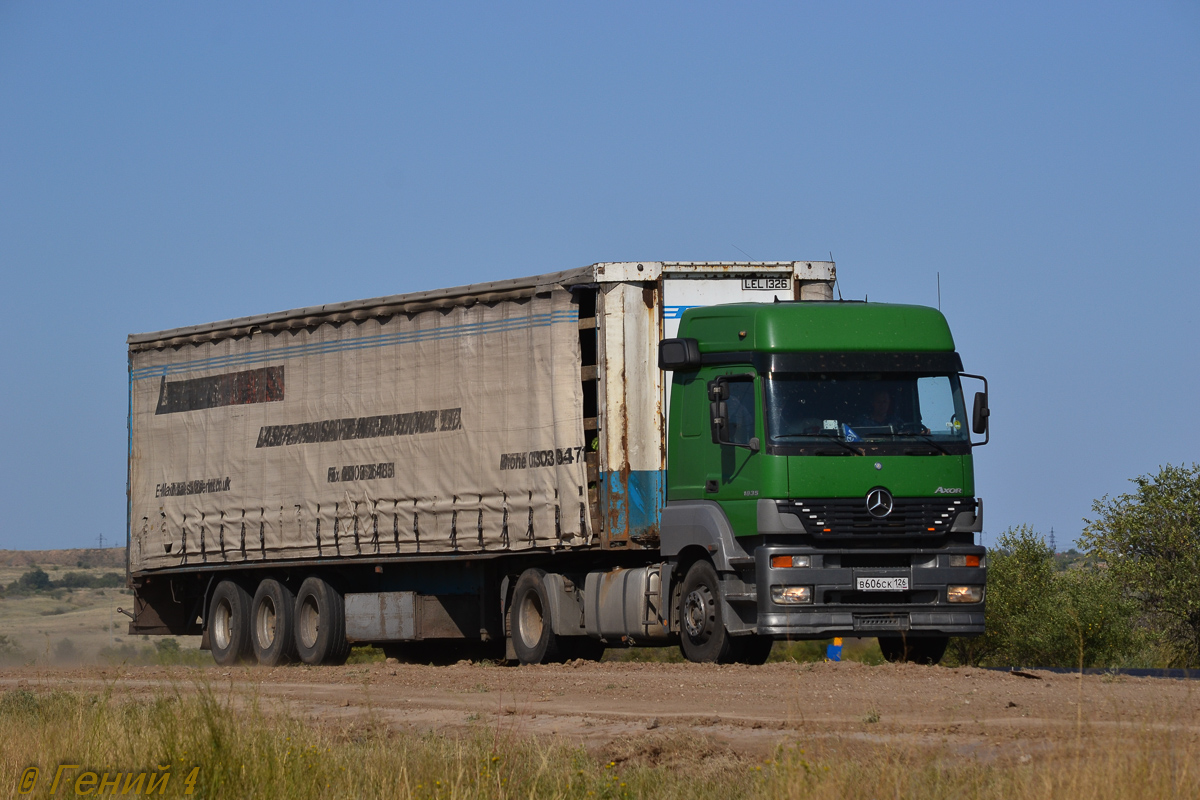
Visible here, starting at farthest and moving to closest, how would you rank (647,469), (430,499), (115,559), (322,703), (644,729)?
(115,559), (430,499), (647,469), (322,703), (644,729)

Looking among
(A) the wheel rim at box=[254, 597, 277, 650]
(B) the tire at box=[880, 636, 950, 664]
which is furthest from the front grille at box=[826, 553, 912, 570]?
(A) the wheel rim at box=[254, 597, 277, 650]

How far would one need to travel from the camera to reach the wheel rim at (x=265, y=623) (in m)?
22.1

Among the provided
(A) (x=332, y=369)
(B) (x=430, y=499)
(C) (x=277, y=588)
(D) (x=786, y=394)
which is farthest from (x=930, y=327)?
(C) (x=277, y=588)

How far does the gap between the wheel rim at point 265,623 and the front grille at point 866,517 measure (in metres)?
9.60

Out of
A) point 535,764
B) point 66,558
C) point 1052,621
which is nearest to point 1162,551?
point 1052,621

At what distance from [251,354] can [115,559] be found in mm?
110432

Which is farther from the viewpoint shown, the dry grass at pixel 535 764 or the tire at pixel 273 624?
the tire at pixel 273 624

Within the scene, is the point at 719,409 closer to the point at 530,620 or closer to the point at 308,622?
the point at 530,620

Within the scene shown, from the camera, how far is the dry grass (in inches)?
304

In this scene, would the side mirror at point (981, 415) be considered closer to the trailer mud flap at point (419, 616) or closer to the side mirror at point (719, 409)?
the side mirror at point (719, 409)

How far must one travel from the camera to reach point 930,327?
16.2 meters

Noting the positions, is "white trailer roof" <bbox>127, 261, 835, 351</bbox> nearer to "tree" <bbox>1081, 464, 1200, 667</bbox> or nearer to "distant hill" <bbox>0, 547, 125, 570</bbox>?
"tree" <bbox>1081, 464, 1200, 667</bbox>

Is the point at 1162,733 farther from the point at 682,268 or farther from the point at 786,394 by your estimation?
the point at 682,268

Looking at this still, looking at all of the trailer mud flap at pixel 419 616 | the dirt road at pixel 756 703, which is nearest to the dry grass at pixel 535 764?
the dirt road at pixel 756 703
